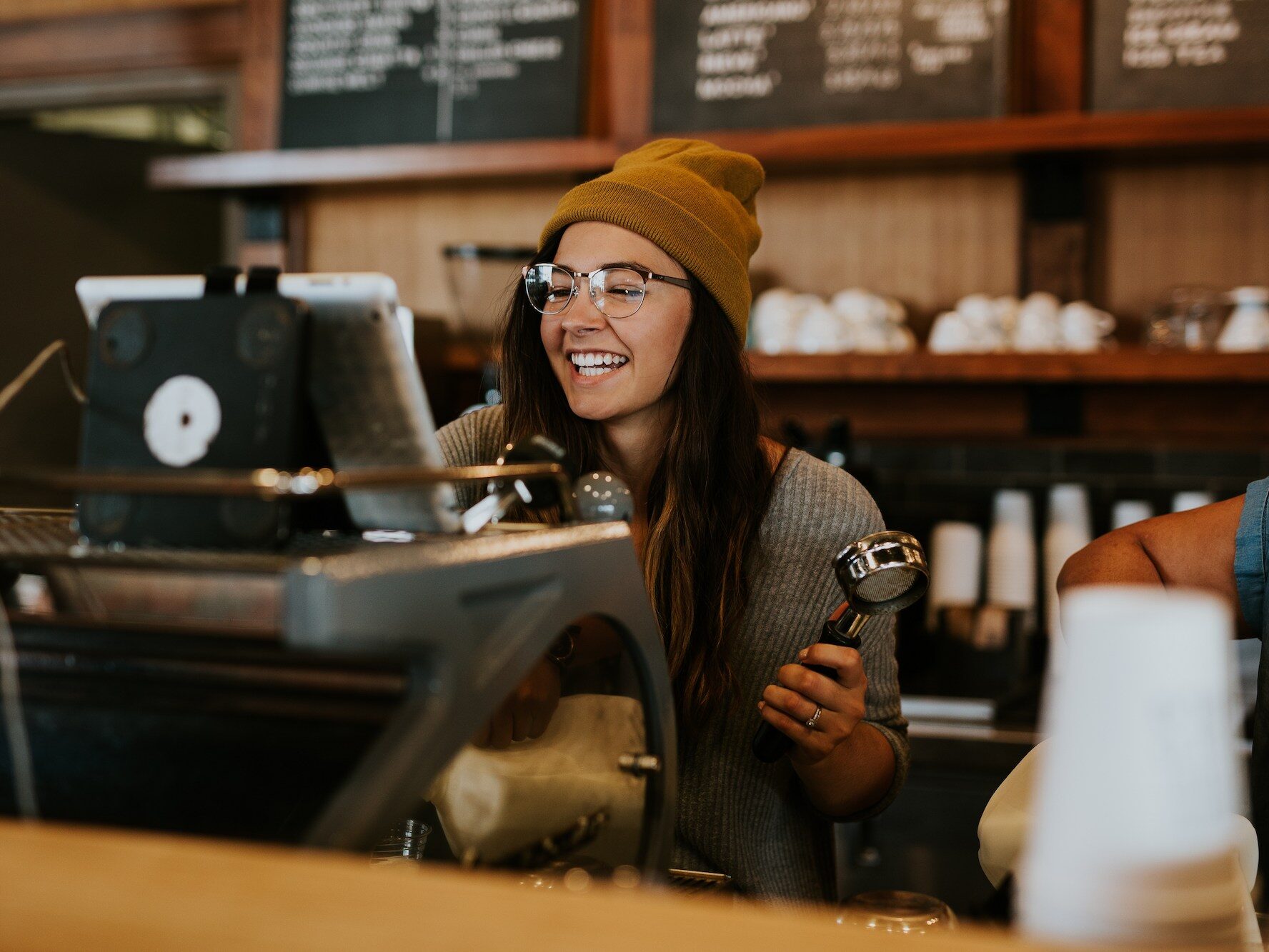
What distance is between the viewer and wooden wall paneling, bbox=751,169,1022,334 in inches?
101

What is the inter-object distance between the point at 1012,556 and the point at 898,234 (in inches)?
30.0

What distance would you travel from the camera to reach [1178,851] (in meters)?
0.49

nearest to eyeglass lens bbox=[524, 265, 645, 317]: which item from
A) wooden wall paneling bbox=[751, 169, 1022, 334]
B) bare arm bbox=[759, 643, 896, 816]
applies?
bare arm bbox=[759, 643, 896, 816]

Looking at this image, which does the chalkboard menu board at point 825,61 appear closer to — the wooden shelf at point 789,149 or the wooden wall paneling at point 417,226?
the wooden shelf at point 789,149

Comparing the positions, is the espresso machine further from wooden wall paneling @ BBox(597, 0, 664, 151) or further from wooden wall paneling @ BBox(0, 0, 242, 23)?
wooden wall paneling @ BBox(0, 0, 242, 23)

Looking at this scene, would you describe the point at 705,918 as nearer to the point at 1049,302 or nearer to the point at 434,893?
the point at 434,893

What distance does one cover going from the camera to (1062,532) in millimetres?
2350

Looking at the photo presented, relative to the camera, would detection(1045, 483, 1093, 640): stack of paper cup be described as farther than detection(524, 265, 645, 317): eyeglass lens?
Yes

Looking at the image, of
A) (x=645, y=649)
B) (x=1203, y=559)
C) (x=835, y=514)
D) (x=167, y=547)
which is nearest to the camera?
(x=167, y=547)

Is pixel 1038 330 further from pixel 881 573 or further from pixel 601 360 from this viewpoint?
pixel 881 573

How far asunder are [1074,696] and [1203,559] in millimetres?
898

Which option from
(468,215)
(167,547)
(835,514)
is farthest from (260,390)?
(468,215)

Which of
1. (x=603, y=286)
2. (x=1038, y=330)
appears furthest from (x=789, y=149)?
(x=603, y=286)

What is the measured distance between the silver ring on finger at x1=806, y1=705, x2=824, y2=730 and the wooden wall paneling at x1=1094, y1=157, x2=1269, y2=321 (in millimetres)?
1684
